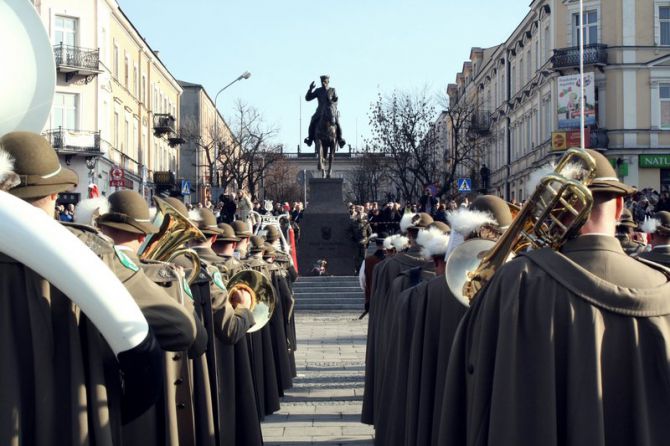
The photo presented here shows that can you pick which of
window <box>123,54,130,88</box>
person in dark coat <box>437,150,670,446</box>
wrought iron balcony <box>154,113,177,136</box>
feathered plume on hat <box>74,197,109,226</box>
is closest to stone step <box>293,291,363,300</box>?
feathered plume on hat <box>74,197,109,226</box>

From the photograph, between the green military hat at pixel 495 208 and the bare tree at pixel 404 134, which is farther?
the bare tree at pixel 404 134

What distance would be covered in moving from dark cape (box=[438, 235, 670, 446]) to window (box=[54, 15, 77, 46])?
43.4m

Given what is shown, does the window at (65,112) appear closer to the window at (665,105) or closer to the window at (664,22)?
the window at (665,105)

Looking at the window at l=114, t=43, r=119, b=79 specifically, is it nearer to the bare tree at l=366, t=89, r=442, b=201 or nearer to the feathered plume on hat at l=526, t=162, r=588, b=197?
the bare tree at l=366, t=89, r=442, b=201

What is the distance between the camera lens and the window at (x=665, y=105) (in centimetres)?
4391

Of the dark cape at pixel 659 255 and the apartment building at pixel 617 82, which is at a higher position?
the apartment building at pixel 617 82

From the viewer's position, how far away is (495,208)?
5004 mm

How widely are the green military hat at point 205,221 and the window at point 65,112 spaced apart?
37568 millimetres

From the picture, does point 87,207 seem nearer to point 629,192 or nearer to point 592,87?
point 629,192

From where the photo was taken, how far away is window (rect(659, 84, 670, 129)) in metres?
43.9

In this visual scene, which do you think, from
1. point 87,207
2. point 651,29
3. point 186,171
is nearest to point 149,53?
point 186,171

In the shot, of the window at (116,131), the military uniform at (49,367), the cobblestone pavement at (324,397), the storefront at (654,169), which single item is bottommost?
the cobblestone pavement at (324,397)

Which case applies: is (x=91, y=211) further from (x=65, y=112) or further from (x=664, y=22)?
(x=664, y=22)

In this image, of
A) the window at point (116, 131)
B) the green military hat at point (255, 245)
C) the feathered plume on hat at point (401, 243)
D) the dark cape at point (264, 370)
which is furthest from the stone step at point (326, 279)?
the window at point (116, 131)
